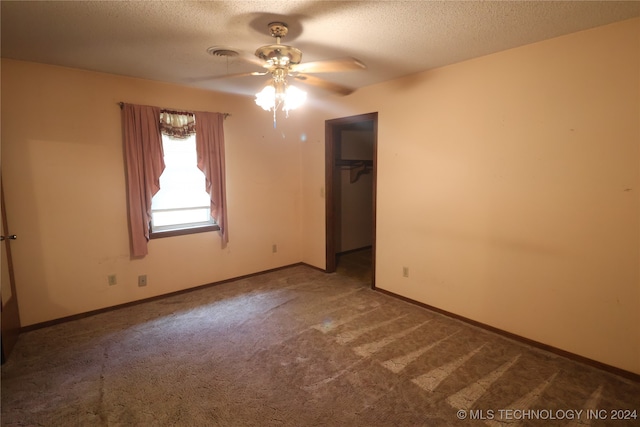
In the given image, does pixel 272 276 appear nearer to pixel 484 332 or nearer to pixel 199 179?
pixel 199 179

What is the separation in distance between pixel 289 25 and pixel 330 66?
1.50ft

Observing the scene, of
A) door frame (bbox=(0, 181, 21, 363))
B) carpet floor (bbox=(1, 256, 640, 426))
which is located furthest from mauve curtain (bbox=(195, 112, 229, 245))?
door frame (bbox=(0, 181, 21, 363))

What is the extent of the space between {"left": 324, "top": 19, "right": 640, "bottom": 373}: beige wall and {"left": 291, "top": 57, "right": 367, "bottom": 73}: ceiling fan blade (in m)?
1.47

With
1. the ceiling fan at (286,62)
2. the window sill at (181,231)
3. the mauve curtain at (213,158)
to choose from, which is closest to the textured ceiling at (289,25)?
the ceiling fan at (286,62)

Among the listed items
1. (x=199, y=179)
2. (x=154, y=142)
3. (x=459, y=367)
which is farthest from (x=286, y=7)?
(x=459, y=367)

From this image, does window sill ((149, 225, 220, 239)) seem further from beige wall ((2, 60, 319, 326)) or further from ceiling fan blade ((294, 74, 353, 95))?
ceiling fan blade ((294, 74, 353, 95))

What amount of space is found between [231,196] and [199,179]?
443 millimetres

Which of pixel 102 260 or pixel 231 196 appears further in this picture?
pixel 231 196

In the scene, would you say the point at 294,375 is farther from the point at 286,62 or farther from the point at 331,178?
the point at 331,178

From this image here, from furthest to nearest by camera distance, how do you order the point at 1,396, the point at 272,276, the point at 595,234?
1. the point at 272,276
2. the point at 595,234
3. the point at 1,396

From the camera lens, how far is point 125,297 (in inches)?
132

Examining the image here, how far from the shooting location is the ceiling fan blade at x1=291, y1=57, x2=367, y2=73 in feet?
6.17

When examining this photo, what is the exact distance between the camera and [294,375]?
2234 millimetres

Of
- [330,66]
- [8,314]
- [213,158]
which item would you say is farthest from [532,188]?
[8,314]
